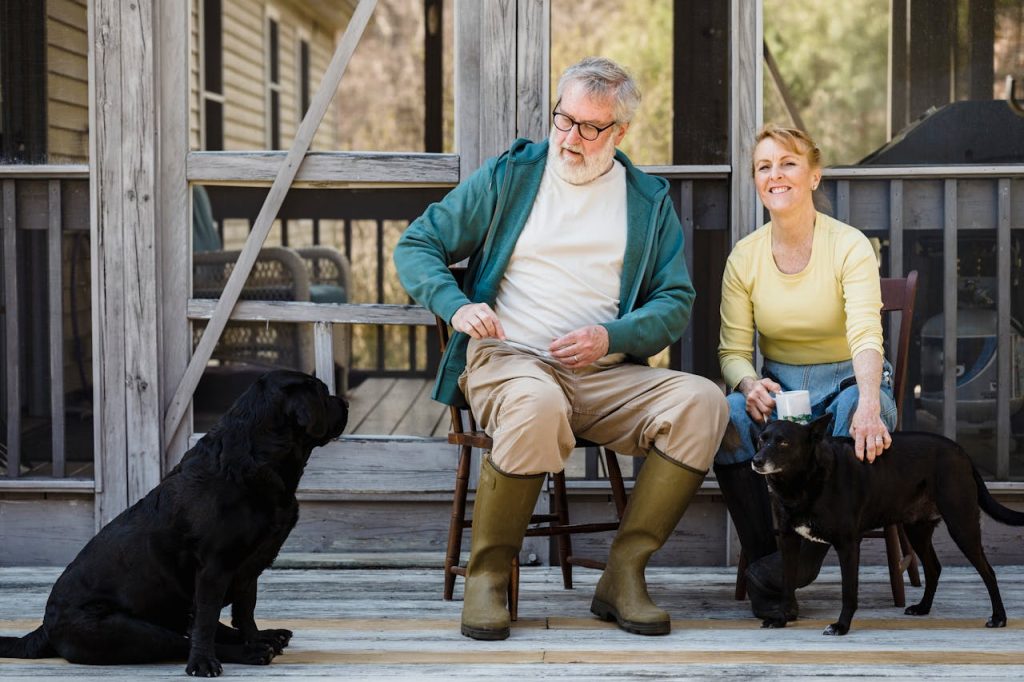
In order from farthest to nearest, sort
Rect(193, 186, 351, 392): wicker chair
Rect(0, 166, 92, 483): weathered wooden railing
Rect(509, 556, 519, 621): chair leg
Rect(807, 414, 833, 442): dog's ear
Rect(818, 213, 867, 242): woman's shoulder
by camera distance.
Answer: Rect(193, 186, 351, 392): wicker chair, Rect(0, 166, 92, 483): weathered wooden railing, Rect(818, 213, 867, 242): woman's shoulder, Rect(509, 556, 519, 621): chair leg, Rect(807, 414, 833, 442): dog's ear

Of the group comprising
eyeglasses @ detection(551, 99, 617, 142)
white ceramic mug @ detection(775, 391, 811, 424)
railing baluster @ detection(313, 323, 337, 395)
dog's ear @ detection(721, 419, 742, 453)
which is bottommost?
dog's ear @ detection(721, 419, 742, 453)

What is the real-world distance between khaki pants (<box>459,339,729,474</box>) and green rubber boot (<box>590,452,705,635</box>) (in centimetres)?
4

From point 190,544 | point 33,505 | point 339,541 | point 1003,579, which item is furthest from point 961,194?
point 33,505

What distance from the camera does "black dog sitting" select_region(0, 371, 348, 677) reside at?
246cm

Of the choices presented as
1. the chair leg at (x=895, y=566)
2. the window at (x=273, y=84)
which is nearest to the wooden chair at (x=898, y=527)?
the chair leg at (x=895, y=566)

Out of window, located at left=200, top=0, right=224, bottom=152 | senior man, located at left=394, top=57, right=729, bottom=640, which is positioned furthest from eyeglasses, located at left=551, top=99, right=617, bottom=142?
window, located at left=200, top=0, right=224, bottom=152

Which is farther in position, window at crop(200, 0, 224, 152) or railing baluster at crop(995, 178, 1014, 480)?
window at crop(200, 0, 224, 152)

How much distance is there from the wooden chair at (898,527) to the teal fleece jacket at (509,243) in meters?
0.58

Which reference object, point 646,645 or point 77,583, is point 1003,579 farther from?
point 77,583

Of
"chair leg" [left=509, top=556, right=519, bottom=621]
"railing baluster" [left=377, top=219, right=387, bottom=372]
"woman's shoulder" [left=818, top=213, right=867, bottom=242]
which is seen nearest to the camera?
"chair leg" [left=509, top=556, right=519, bottom=621]

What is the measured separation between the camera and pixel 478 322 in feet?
9.25

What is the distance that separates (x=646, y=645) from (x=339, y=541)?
1.25 meters

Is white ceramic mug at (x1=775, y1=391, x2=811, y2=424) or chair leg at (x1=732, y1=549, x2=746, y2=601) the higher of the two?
white ceramic mug at (x1=775, y1=391, x2=811, y2=424)

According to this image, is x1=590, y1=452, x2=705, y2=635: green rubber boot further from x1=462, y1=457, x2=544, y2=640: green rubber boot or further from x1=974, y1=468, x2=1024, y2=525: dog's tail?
x1=974, y1=468, x2=1024, y2=525: dog's tail
